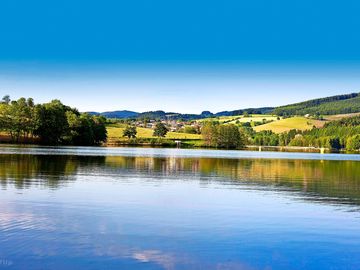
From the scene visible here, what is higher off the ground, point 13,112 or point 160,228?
point 13,112

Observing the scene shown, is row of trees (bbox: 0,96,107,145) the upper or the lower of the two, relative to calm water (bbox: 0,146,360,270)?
upper

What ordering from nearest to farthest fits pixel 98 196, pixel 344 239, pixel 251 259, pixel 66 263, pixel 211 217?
pixel 66 263
pixel 251 259
pixel 344 239
pixel 211 217
pixel 98 196

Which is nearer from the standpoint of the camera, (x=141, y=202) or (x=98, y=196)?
(x=141, y=202)

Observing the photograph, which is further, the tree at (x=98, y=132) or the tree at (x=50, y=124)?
the tree at (x=98, y=132)

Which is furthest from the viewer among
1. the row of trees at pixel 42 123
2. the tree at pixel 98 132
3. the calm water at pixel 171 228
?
the tree at pixel 98 132

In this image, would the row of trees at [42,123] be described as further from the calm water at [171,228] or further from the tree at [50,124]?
the calm water at [171,228]

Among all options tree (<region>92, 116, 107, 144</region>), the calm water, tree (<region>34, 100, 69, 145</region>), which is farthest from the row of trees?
the calm water

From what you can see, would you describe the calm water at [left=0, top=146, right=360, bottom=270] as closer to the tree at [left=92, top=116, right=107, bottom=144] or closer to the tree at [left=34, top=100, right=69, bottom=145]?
the tree at [left=34, top=100, right=69, bottom=145]

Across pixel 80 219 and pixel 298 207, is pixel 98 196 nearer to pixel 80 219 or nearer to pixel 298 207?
pixel 80 219

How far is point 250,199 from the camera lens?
97.5 ft

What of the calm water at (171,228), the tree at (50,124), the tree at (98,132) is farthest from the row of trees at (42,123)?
the calm water at (171,228)

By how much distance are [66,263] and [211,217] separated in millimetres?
9919

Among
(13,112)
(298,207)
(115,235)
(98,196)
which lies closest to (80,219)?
(115,235)

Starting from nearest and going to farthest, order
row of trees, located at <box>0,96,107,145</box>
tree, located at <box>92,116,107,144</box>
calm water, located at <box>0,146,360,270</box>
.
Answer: calm water, located at <box>0,146,360,270</box> → row of trees, located at <box>0,96,107,145</box> → tree, located at <box>92,116,107,144</box>
